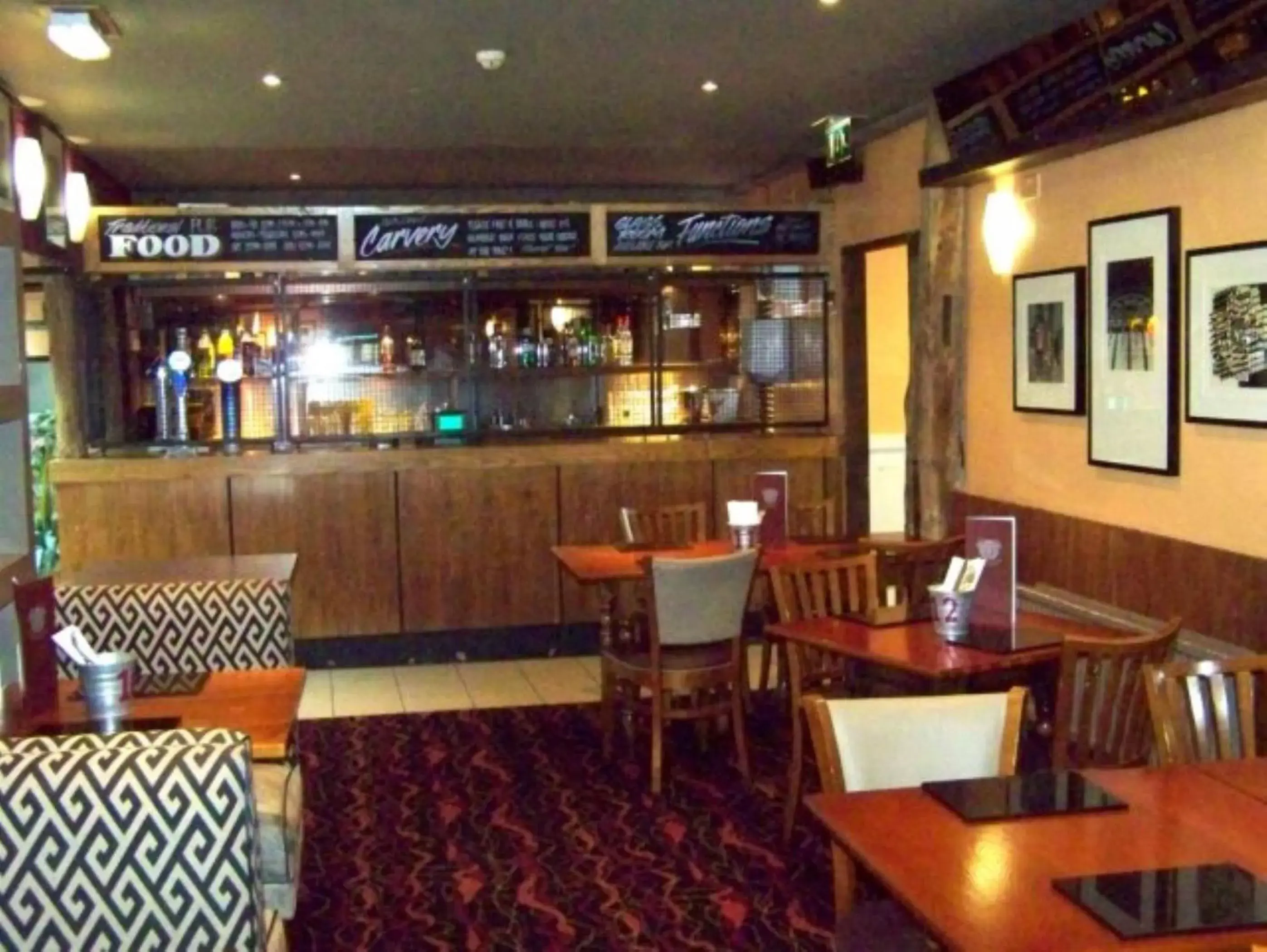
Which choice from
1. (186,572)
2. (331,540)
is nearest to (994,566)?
(186,572)

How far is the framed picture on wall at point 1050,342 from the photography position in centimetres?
569

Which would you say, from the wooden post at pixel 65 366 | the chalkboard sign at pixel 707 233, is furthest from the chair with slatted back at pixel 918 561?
the wooden post at pixel 65 366

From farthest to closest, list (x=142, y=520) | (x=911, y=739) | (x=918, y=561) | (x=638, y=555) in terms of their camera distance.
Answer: (x=142, y=520)
(x=638, y=555)
(x=918, y=561)
(x=911, y=739)

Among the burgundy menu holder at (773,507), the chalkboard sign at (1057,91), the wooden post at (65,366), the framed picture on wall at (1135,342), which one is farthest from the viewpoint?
the wooden post at (65,366)

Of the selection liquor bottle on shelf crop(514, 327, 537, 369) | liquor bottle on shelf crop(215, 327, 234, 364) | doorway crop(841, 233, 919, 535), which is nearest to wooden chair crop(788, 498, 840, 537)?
doorway crop(841, 233, 919, 535)

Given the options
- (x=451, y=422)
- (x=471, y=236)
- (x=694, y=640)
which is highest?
(x=471, y=236)

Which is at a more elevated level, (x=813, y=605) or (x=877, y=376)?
(x=877, y=376)

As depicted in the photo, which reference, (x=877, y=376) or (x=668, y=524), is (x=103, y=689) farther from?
(x=877, y=376)

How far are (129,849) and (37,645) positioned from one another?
122 centimetres

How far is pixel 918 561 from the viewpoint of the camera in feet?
18.3

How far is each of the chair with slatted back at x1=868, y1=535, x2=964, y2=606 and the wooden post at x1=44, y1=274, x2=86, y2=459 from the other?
4606mm

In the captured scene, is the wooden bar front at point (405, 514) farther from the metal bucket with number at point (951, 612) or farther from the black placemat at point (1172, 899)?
the black placemat at point (1172, 899)

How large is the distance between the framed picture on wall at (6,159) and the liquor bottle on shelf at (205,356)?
201 cm

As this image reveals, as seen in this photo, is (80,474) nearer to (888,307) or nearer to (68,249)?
(68,249)
